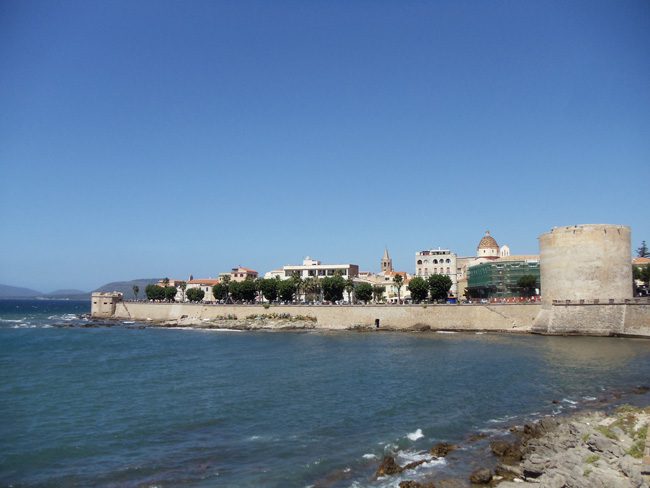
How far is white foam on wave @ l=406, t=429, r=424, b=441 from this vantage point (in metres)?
18.3

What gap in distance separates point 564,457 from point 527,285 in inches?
2234

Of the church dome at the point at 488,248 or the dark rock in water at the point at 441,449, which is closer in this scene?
the dark rock in water at the point at 441,449

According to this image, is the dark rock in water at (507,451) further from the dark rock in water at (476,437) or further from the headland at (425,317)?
the headland at (425,317)

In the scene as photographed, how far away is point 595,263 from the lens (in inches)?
1977

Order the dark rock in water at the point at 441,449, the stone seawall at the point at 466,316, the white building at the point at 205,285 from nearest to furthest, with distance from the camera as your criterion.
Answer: the dark rock in water at the point at 441,449 < the stone seawall at the point at 466,316 < the white building at the point at 205,285

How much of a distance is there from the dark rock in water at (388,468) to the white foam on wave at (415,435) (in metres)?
2.87

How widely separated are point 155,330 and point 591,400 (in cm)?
5561

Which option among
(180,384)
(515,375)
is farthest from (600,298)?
(180,384)

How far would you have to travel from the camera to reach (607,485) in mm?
11719

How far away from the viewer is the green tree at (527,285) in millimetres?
67250

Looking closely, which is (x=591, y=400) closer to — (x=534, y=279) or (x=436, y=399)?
(x=436, y=399)

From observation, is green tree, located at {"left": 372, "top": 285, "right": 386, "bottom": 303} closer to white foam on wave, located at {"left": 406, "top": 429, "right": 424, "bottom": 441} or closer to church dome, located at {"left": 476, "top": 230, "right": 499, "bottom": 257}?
church dome, located at {"left": 476, "top": 230, "right": 499, "bottom": 257}

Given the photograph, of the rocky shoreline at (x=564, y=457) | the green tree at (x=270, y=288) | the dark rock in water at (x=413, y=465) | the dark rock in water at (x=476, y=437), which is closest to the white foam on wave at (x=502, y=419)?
the rocky shoreline at (x=564, y=457)

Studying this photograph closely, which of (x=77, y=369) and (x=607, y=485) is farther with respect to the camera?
(x=77, y=369)
